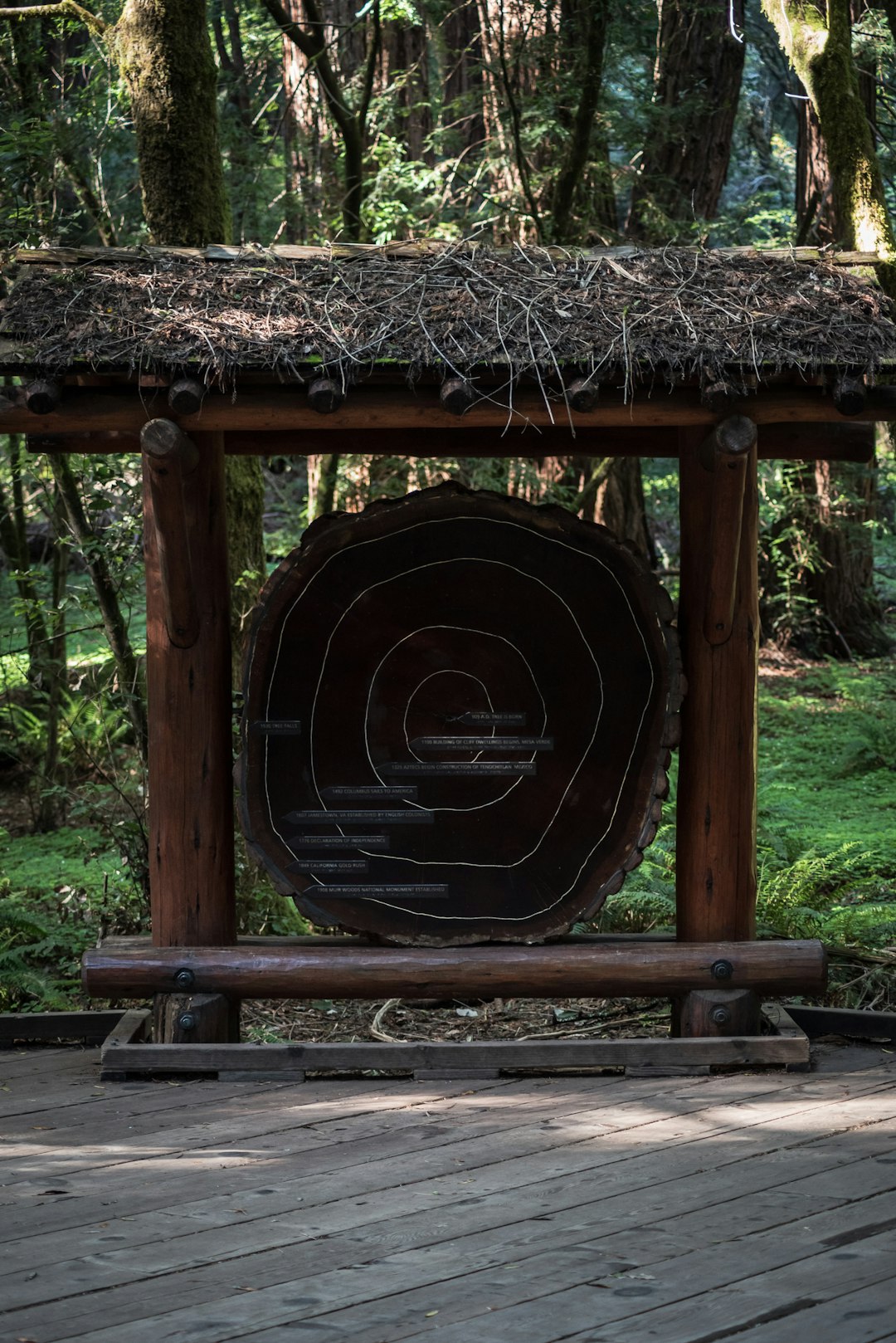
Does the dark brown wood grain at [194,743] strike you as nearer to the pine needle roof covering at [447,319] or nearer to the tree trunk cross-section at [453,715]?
the tree trunk cross-section at [453,715]

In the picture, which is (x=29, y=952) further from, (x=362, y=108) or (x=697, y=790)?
(x=362, y=108)

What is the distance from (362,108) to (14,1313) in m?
7.43

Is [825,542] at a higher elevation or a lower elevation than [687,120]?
lower

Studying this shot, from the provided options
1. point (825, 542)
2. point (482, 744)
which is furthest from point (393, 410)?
point (825, 542)

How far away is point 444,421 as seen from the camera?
167 inches

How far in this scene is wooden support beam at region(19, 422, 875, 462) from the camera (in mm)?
4773

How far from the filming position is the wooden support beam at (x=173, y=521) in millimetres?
4191

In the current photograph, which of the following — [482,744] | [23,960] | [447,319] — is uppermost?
[447,319]

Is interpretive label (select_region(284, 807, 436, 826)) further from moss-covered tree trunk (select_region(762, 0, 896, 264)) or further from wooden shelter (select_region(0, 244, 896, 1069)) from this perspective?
moss-covered tree trunk (select_region(762, 0, 896, 264))

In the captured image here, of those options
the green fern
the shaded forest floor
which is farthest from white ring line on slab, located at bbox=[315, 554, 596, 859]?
the green fern

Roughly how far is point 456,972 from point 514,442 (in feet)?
6.29

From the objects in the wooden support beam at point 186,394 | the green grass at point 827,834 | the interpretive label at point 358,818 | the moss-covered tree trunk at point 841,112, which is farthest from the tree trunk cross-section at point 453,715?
the moss-covered tree trunk at point 841,112

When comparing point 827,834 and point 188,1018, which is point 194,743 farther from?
point 827,834

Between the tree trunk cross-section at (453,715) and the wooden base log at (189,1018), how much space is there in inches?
17.9
